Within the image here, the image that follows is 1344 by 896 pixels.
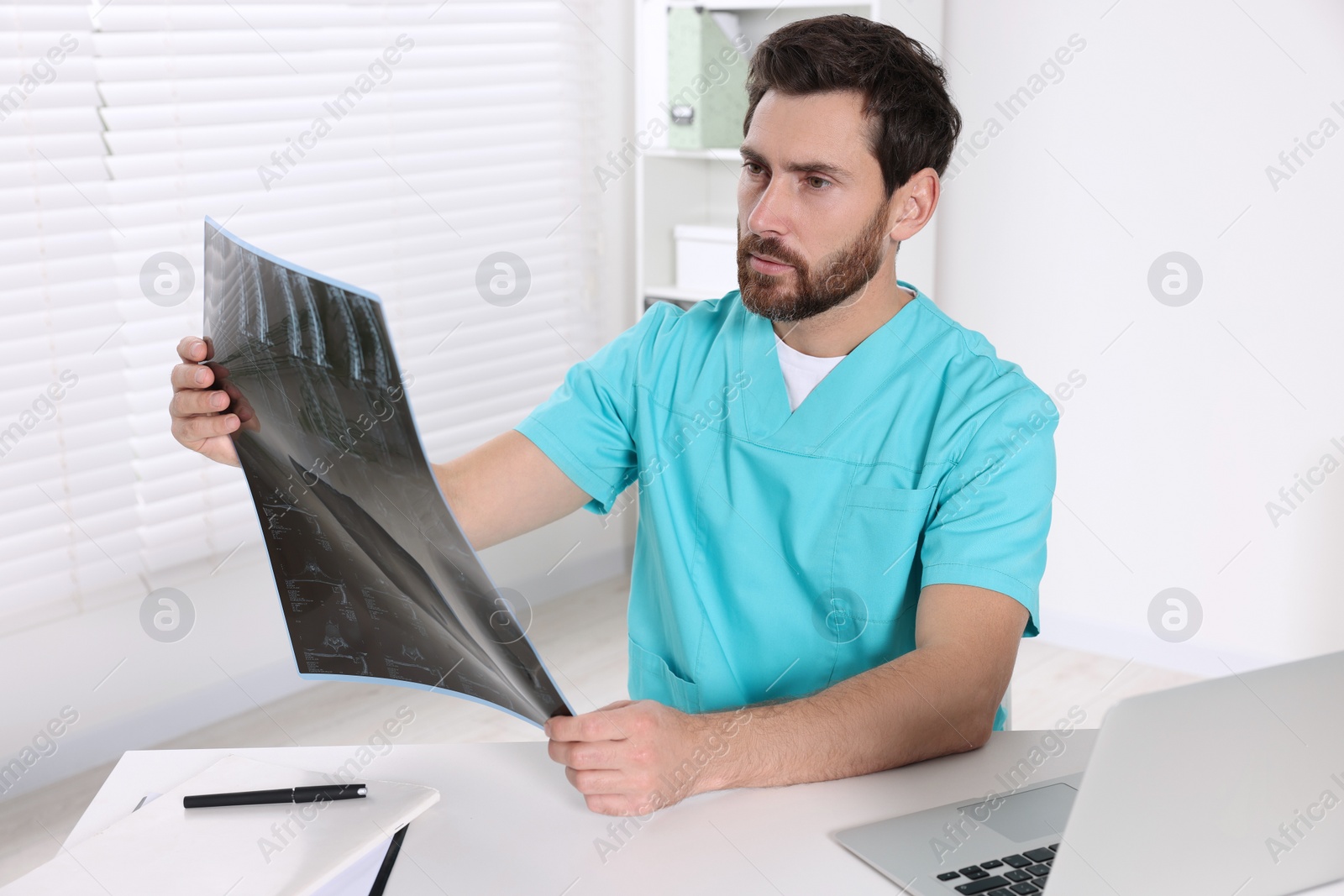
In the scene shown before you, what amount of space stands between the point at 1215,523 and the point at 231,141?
2.35 meters

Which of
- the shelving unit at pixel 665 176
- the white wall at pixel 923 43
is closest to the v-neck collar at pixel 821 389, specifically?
the white wall at pixel 923 43

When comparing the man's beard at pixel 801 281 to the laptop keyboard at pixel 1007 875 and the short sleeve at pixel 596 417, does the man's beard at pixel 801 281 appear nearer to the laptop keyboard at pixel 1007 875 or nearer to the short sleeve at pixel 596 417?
the short sleeve at pixel 596 417

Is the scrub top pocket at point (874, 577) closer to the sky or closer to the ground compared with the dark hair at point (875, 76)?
closer to the ground

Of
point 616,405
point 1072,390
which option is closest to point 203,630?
point 616,405

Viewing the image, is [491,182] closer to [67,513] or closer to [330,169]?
[330,169]

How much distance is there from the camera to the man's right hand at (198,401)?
1015 millimetres

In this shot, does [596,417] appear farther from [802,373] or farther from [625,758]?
[625,758]

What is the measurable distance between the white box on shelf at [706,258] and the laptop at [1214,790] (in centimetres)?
241

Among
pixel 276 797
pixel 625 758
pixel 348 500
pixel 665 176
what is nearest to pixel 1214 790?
pixel 625 758

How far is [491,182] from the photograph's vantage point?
10.0 feet

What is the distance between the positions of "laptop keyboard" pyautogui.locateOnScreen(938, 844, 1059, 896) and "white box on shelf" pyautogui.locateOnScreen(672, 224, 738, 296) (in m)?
2.28

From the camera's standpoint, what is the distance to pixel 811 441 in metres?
1.33

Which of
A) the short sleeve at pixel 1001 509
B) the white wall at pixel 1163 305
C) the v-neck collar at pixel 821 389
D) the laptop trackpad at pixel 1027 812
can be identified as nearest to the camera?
the laptop trackpad at pixel 1027 812

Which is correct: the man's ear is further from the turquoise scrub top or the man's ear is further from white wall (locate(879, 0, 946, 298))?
white wall (locate(879, 0, 946, 298))
